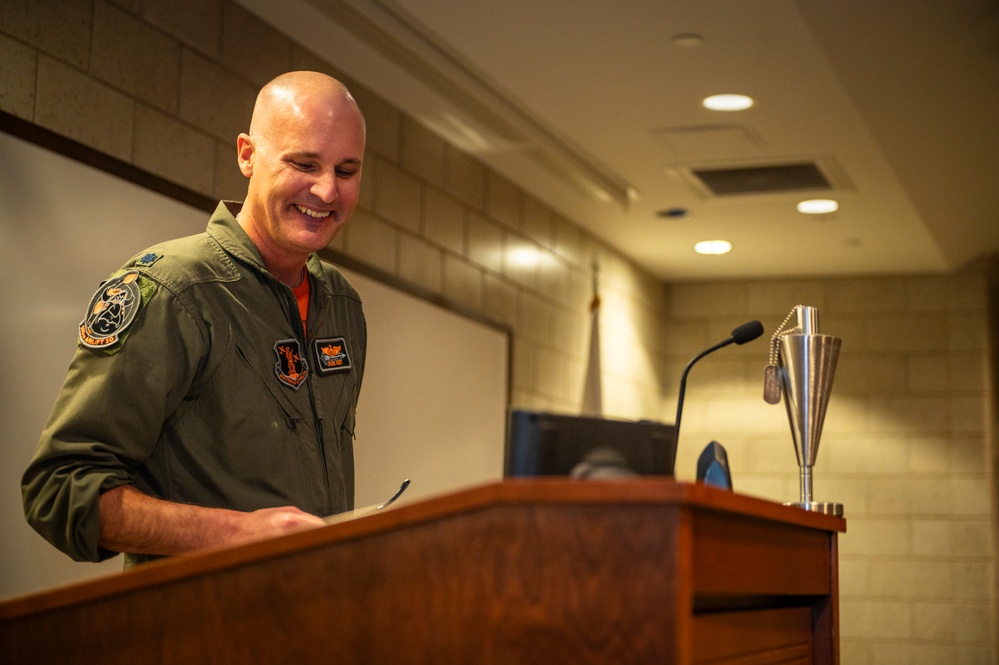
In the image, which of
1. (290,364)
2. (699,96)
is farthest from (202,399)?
(699,96)

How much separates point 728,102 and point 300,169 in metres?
3.08

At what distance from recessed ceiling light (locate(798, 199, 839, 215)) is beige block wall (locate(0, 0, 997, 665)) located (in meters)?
1.18

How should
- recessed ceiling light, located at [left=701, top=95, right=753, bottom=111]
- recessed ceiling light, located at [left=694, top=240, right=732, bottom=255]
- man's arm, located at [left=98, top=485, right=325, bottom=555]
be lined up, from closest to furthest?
man's arm, located at [left=98, top=485, right=325, bottom=555], recessed ceiling light, located at [left=701, top=95, right=753, bottom=111], recessed ceiling light, located at [left=694, top=240, right=732, bottom=255]

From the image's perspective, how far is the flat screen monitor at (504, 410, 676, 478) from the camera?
50.6 inches

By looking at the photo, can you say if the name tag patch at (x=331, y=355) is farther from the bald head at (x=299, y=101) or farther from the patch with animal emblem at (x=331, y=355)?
the bald head at (x=299, y=101)

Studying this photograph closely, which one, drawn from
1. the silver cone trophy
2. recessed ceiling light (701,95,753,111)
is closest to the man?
the silver cone trophy

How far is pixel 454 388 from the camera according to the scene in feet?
16.6

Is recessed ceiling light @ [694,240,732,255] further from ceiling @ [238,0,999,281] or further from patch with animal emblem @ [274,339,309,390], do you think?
patch with animal emblem @ [274,339,309,390]

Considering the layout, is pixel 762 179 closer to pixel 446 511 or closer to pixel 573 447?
pixel 573 447

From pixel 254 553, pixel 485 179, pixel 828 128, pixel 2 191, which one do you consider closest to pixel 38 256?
pixel 2 191

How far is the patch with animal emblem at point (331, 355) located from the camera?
6.21ft

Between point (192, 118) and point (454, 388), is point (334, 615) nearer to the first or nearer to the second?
point (192, 118)

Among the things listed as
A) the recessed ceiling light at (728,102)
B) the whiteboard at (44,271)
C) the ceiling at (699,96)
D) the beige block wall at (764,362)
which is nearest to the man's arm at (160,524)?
the whiteboard at (44,271)

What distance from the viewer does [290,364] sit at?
71.4 inches
